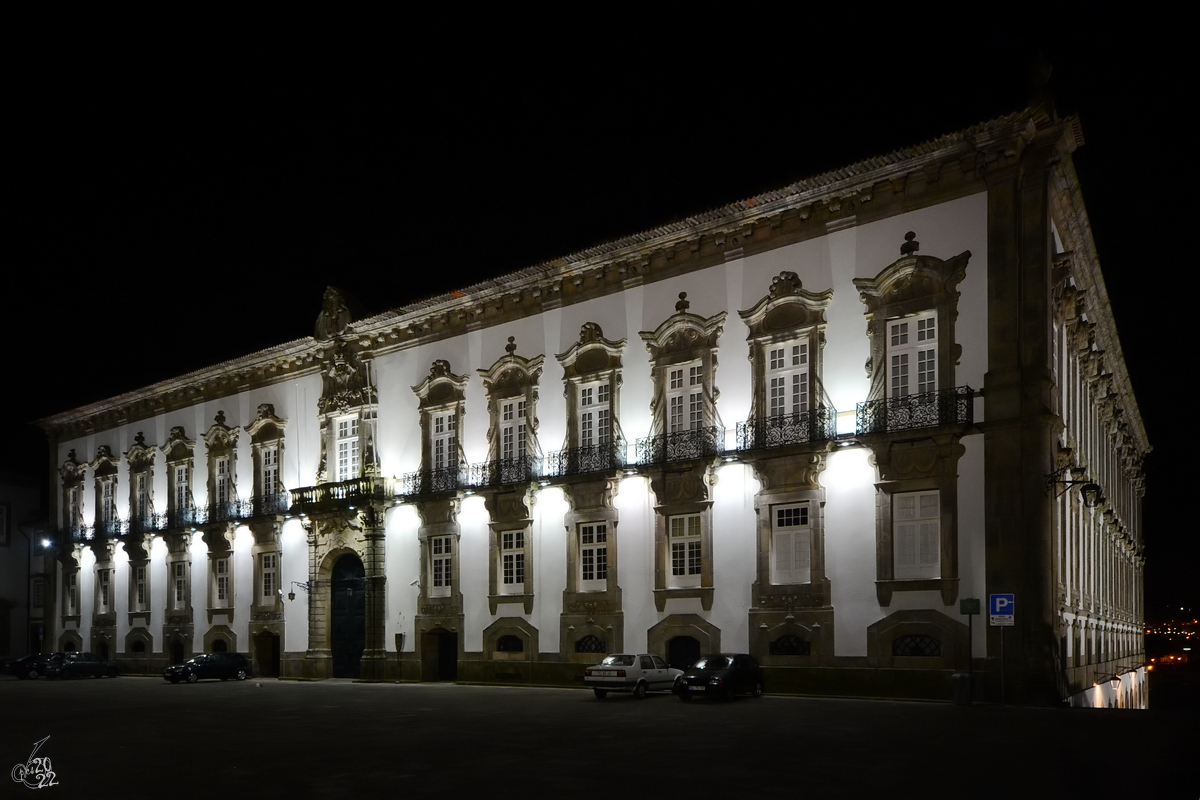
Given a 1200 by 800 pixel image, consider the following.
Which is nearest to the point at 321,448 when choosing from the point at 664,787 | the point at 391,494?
the point at 391,494

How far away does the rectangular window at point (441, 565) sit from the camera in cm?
3781

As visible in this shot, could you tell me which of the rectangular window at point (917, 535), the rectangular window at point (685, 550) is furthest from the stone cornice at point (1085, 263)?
the rectangular window at point (685, 550)

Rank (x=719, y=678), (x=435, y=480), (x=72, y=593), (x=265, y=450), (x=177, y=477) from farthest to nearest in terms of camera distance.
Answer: (x=72, y=593), (x=177, y=477), (x=265, y=450), (x=435, y=480), (x=719, y=678)

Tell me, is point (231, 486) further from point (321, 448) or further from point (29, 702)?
point (29, 702)

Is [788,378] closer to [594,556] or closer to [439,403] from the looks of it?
[594,556]

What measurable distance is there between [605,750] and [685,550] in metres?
14.4

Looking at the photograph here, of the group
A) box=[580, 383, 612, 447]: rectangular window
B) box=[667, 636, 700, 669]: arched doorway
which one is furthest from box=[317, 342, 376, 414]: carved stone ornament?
box=[667, 636, 700, 669]: arched doorway

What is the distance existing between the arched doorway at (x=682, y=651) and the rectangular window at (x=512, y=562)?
607 cm

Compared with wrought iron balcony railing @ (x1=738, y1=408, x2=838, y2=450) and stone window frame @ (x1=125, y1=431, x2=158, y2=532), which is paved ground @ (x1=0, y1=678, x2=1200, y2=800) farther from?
stone window frame @ (x1=125, y1=431, x2=158, y2=532)

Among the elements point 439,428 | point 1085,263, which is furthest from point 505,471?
point 1085,263

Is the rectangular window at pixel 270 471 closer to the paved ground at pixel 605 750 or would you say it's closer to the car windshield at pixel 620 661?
the paved ground at pixel 605 750

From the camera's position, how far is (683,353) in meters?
31.9

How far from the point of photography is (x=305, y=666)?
4219cm

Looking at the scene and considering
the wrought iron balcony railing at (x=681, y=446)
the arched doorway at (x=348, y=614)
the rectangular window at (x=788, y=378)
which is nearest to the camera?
the rectangular window at (x=788, y=378)
